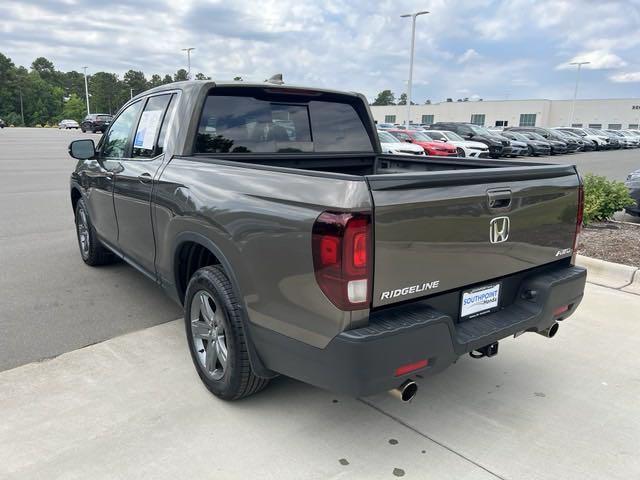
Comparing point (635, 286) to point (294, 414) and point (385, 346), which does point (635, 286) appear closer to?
point (294, 414)

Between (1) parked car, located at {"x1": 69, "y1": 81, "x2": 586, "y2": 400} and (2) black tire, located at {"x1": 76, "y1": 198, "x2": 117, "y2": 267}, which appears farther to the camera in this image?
(2) black tire, located at {"x1": 76, "y1": 198, "x2": 117, "y2": 267}

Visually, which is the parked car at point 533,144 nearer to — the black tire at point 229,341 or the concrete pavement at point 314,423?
the concrete pavement at point 314,423

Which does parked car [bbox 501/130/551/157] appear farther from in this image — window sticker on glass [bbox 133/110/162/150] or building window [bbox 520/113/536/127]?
building window [bbox 520/113/536/127]

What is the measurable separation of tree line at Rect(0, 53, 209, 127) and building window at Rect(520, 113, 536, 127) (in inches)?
2440

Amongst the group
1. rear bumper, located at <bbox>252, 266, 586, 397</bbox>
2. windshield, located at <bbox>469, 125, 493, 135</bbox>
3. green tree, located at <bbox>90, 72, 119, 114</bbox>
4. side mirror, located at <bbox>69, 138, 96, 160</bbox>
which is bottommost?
rear bumper, located at <bbox>252, 266, 586, 397</bbox>

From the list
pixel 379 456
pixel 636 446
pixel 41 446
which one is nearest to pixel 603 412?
pixel 636 446

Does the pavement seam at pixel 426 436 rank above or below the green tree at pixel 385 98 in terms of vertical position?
below

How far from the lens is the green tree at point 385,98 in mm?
148375

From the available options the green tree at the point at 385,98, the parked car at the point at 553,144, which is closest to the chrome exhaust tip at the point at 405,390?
the parked car at the point at 553,144

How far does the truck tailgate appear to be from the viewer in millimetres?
2281

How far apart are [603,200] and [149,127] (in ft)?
21.5

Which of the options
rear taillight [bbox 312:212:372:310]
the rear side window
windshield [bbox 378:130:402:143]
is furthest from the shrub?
windshield [bbox 378:130:402:143]

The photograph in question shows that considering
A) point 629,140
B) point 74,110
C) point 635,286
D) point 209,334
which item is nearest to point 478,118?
point 629,140

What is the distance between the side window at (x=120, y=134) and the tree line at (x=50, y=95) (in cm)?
9982
